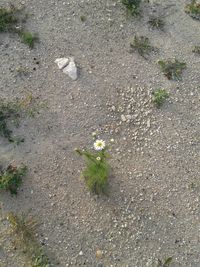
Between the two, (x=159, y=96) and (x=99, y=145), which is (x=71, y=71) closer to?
(x=159, y=96)

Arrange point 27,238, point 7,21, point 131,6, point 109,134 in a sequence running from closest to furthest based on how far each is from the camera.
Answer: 1. point 27,238
2. point 109,134
3. point 7,21
4. point 131,6

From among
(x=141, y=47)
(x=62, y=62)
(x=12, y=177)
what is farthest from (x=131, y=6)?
(x=12, y=177)

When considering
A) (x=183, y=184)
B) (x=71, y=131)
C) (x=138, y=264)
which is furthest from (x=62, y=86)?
(x=138, y=264)

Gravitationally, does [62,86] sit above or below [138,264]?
above

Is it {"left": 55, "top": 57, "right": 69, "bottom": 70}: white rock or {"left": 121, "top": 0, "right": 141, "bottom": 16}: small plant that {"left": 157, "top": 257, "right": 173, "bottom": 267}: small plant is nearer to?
A: {"left": 55, "top": 57, "right": 69, "bottom": 70}: white rock

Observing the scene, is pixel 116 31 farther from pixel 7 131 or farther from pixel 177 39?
pixel 7 131

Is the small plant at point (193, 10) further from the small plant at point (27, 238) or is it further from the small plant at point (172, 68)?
the small plant at point (27, 238)
